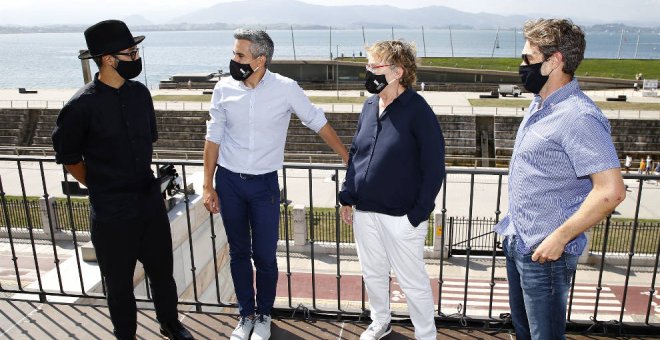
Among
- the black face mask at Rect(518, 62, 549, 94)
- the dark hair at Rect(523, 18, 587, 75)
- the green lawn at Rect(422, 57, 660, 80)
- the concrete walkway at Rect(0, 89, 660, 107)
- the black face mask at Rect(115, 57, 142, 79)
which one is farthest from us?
the green lawn at Rect(422, 57, 660, 80)

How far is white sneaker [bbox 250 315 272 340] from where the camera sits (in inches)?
148

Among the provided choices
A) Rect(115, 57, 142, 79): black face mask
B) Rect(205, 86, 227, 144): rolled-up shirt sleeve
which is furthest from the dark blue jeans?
Rect(115, 57, 142, 79): black face mask

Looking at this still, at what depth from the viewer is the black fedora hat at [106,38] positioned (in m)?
2.99

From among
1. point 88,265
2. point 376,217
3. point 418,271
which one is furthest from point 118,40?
point 88,265

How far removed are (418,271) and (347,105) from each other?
31.9 meters

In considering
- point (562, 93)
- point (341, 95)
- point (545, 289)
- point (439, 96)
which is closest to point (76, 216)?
point (545, 289)

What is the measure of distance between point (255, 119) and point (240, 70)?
34 cm

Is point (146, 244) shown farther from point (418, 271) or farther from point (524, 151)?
point (524, 151)

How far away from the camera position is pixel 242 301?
3.81m

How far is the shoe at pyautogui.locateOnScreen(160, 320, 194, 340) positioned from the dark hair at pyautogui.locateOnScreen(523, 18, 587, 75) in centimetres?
310

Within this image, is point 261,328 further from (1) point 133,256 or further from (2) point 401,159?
(2) point 401,159

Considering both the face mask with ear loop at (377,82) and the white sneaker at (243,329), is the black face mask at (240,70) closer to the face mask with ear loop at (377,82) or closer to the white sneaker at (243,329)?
the face mask with ear loop at (377,82)

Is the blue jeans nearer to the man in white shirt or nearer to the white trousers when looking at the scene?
the white trousers

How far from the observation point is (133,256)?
3.35 meters
